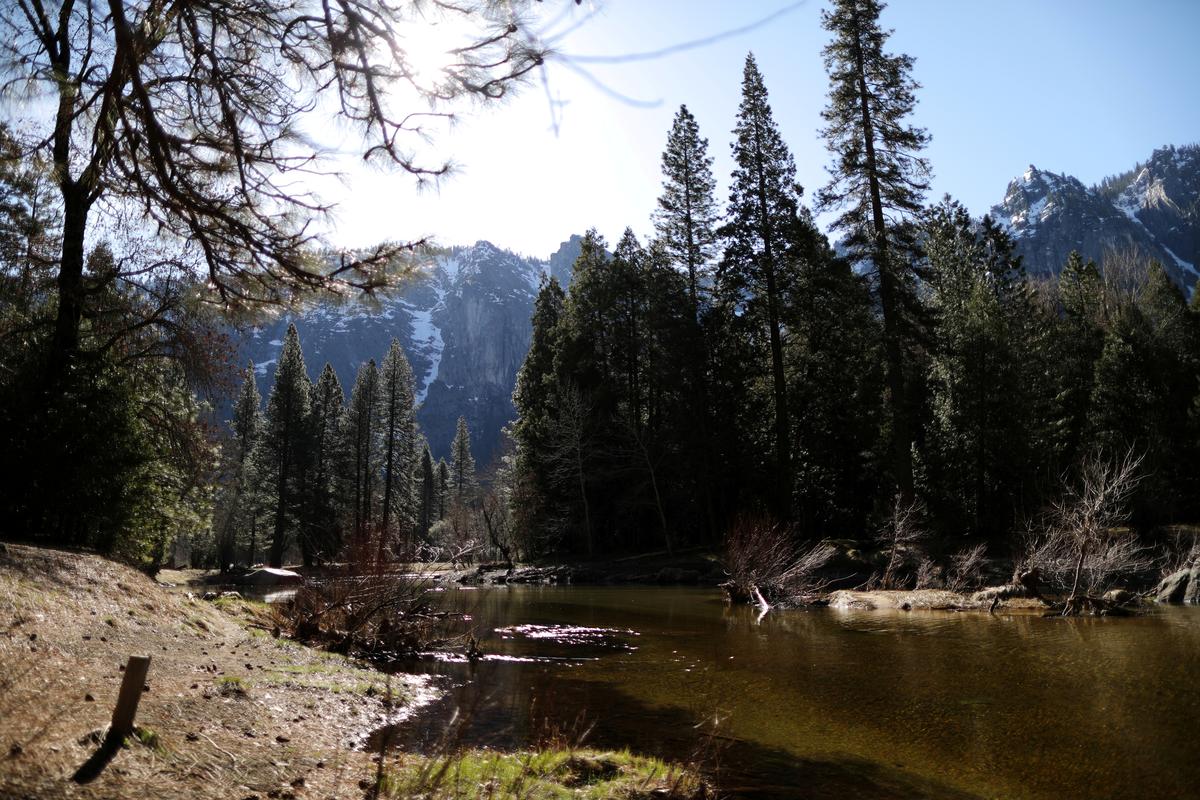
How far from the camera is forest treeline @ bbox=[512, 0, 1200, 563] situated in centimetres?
2205

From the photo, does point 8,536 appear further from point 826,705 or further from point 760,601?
point 760,601

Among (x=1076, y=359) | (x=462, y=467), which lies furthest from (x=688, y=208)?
(x=462, y=467)

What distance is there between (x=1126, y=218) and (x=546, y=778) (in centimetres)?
19104

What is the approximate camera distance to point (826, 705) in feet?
23.3

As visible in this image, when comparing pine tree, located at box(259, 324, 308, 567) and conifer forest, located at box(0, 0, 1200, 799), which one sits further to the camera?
pine tree, located at box(259, 324, 308, 567)

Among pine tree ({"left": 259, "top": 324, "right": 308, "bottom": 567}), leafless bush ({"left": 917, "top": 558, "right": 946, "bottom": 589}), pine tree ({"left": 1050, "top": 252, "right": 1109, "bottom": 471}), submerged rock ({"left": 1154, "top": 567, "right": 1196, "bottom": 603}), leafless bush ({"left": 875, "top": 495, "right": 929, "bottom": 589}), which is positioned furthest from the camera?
pine tree ({"left": 259, "top": 324, "right": 308, "bottom": 567})

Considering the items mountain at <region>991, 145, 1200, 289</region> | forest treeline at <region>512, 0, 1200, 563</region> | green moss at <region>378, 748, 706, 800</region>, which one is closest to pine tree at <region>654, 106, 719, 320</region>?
forest treeline at <region>512, 0, 1200, 563</region>

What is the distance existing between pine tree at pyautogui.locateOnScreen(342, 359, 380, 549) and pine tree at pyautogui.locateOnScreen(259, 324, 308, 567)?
3.69 meters

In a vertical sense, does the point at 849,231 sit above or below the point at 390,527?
above

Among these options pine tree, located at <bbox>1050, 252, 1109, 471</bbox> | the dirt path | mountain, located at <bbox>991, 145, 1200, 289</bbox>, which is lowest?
the dirt path

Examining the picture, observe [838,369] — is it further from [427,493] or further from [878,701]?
[427,493]

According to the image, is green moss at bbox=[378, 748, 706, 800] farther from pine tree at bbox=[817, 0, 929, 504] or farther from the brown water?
pine tree at bbox=[817, 0, 929, 504]

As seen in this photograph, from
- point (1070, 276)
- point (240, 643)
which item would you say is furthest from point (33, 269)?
point (1070, 276)

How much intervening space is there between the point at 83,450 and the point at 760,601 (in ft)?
43.8
